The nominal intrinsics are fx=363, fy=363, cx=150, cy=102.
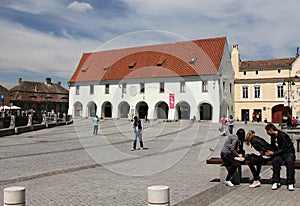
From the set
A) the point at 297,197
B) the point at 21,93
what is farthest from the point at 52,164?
the point at 21,93

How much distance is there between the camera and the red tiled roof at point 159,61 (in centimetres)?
5400

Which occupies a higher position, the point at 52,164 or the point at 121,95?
the point at 121,95

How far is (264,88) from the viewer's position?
175 feet

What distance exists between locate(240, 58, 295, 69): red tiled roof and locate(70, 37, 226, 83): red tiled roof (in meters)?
5.32

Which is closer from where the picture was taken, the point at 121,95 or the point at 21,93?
the point at 121,95

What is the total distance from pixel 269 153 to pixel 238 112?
157ft

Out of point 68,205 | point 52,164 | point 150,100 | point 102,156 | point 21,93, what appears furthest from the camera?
point 21,93

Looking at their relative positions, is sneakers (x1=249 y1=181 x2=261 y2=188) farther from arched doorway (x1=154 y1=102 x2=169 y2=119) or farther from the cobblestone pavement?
arched doorway (x1=154 y1=102 x2=169 y2=119)

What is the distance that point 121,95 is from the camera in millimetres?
59375

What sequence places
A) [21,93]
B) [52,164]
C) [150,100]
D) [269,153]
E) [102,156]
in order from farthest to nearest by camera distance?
[21,93], [150,100], [102,156], [52,164], [269,153]

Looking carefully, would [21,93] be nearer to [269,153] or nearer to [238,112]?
[238,112]

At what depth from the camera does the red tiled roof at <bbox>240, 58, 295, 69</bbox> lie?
52.6 meters

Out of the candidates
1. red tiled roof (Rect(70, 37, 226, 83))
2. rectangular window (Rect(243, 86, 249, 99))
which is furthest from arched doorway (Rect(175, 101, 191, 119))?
rectangular window (Rect(243, 86, 249, 99))

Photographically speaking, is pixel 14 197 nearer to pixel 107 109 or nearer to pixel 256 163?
pixel 256 163
